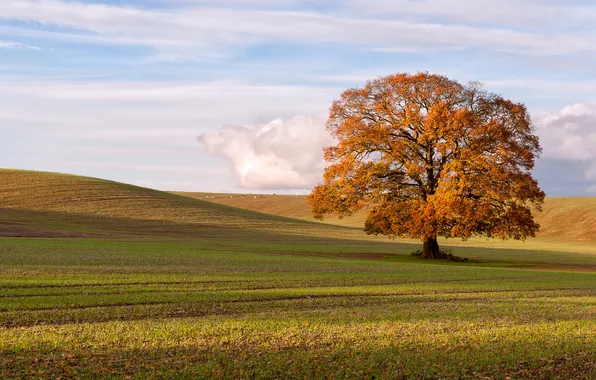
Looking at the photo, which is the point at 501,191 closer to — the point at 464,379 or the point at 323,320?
the point at 323,320

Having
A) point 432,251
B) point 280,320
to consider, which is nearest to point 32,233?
point 432,251

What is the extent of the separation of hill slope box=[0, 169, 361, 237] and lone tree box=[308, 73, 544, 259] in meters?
32.7

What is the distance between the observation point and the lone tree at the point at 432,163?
48.9 meters

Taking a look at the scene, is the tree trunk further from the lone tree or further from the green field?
the green field

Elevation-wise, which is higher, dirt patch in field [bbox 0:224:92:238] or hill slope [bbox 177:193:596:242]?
hill slope [bbox 177:193:596:242]

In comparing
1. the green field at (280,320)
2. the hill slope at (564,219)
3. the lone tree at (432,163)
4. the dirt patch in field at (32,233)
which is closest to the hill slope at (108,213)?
the dirt patch in field at (32,233)

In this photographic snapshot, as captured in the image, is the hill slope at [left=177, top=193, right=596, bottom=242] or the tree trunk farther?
the hill slope at [left=177, top=193, right=596, bottom=242]

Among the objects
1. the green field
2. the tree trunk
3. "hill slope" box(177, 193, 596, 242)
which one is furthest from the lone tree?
"hill slope" box(177, 193, 596, 242)

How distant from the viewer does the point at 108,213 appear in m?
98.8

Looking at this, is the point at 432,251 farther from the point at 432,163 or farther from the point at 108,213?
the point at 108,213

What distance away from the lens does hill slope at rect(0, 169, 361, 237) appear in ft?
275

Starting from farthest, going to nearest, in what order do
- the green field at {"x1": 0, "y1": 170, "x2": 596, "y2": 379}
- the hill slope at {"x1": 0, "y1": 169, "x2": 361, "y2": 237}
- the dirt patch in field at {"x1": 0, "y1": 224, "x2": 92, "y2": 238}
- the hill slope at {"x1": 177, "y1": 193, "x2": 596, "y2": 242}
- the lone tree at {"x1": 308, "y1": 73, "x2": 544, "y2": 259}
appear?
the hill slope at {"x1": 177, "y1": 193, "x2": 596, "y2": 242}, the hill slope at {"x1": 0, "y1": 169, "x2": 361, "y2": 237}, the dirt patch in field at {"x1": 0, "y1": 224, "x2": 92, "y2": 238}, the lone tree at {"x1": 308, "y1": 73, "x2": 544, "y2": 259}, the green field at {"x1": 0, "y1": 170, "x2": 596, "y2": 379}

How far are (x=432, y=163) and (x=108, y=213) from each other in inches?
2395

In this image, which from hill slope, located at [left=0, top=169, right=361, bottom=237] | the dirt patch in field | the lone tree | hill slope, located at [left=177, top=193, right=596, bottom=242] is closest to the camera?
the lone tree
